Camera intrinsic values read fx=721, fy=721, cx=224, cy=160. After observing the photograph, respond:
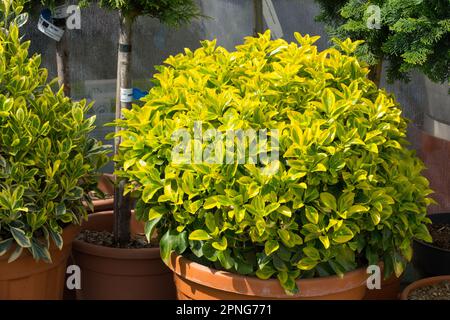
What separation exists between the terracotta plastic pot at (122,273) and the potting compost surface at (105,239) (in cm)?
17

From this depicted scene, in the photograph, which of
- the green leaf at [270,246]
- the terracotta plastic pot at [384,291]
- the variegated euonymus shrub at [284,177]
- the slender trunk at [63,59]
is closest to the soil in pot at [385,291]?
the terracotta plastic pot at [384,291]

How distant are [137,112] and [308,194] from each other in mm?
808

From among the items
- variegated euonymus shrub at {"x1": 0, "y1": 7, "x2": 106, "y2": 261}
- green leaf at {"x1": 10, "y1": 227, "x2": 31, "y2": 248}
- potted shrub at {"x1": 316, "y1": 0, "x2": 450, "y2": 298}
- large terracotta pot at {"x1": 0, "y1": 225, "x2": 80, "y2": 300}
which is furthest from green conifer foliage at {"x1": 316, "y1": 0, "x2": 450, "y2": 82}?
green leaf at {"x1": 10, "y1": 227, "x2": 31, "y2": 248}

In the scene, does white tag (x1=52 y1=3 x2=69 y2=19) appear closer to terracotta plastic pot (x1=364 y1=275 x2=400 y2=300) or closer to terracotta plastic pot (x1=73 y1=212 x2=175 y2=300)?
terracotta plastic pot (x1=73 y1=212 x2=175 y2=300)

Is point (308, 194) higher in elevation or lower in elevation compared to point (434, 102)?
lower

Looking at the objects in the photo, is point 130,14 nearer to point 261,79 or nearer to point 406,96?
point 261,79

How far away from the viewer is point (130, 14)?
3098 millimetres

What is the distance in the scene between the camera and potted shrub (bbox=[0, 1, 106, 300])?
2.69 m

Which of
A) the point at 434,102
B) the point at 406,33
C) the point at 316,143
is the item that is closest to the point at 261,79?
the point at 316,143

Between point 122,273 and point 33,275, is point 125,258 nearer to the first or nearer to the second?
point 122,273

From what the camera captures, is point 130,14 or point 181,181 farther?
point 130,14

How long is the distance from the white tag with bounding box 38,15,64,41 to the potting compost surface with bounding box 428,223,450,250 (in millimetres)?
2034
